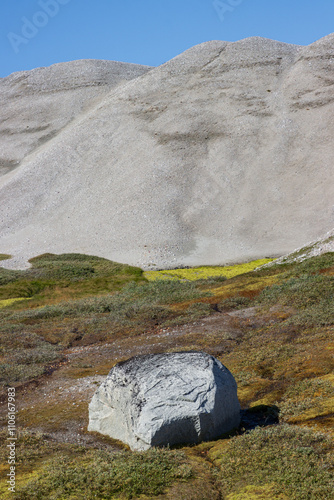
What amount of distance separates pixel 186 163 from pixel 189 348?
7481cm

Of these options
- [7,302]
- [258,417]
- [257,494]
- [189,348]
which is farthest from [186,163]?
[257,494]

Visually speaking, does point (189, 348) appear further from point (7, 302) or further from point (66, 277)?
point (66, 277)

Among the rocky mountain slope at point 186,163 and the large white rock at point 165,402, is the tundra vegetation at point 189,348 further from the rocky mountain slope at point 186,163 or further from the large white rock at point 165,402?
the rocky mountain slope at point 186,163

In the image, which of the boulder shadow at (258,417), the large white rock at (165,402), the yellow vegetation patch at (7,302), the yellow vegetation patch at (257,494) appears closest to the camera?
the yellow vegetation patch at (257,494)

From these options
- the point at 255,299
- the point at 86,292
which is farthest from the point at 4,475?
the point at 86,292

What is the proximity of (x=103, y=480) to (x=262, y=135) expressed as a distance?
93475 millimetres

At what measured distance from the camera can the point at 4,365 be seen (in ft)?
81.8

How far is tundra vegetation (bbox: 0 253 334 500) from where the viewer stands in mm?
10727

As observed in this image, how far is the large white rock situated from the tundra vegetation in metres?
0.49

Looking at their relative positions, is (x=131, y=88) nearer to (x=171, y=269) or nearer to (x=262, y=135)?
(x=262, y=135)

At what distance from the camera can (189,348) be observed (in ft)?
78.7

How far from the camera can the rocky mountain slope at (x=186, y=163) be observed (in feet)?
267

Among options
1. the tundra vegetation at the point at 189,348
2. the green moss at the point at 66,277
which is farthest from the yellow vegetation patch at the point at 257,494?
the green moss at the point at 66,277

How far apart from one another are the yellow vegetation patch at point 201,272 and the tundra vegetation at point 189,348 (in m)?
11.3
